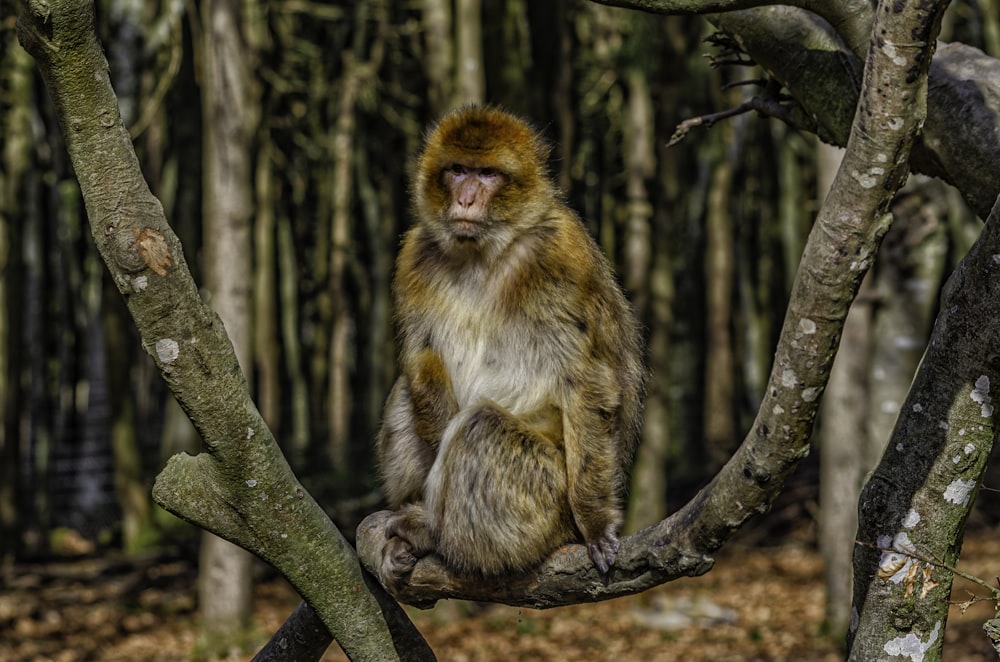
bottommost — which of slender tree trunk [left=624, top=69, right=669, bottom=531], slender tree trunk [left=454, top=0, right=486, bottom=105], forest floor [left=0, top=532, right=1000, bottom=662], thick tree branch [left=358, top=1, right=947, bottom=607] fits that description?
forest floor [left=0, top=532, right=1000, bottom=662]

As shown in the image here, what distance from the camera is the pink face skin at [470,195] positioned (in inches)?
191

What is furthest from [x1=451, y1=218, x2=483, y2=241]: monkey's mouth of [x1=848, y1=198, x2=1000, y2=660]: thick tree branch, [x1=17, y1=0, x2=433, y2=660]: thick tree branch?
[x1=848, y1=198, x2=1000, y2=660]: thick tree branch

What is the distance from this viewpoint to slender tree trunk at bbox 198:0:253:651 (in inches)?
398

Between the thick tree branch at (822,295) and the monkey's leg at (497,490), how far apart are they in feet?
2.83

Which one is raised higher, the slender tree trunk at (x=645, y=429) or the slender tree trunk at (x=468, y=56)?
the slender tree trunk at (x=468, y=56)

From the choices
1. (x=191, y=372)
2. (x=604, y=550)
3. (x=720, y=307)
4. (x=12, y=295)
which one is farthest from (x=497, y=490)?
(x=720, y=307)

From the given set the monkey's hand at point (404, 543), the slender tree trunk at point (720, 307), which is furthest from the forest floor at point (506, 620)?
the monkey's hand at point (404, 543)

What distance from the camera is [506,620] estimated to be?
38.8 ft

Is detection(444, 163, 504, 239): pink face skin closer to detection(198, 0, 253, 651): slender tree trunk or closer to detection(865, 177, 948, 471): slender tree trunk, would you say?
detection(865, 177, 948, 471): slender tree trunk

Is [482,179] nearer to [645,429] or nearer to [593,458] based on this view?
[593,458]

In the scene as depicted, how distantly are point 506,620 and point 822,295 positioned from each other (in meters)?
9.41

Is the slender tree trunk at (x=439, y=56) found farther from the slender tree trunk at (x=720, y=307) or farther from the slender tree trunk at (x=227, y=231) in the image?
the slender tree trunk at (x=720, y=307)

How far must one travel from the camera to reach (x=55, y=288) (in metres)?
19.8

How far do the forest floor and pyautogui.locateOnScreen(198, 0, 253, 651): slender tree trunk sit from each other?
1.37ft
